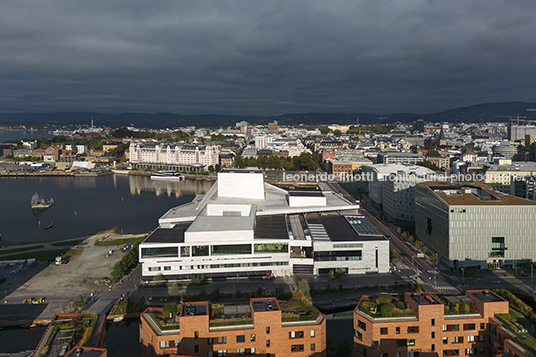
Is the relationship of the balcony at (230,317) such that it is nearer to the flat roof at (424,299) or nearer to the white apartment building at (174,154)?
the flat roof at (424,299)

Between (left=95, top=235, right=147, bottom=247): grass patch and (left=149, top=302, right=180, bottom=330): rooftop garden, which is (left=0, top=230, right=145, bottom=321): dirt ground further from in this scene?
(left=149, top=302, right=180, bottom=330): rooftop garden

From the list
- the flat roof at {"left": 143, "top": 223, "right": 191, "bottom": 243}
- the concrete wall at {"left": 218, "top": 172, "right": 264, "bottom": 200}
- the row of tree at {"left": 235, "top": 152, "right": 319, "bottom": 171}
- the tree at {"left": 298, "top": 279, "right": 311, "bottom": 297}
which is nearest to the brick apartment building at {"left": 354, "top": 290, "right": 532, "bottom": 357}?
the tree at {"left": 298, "top": 279, "right": 311, "bottom": 297}

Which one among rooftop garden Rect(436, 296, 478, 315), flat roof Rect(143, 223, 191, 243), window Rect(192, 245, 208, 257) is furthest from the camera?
flat roof Rect(143, 223, 191, 243)

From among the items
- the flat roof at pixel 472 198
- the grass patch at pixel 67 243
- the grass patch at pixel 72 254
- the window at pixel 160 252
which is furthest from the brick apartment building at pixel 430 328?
the grass patch at pixel 67 243

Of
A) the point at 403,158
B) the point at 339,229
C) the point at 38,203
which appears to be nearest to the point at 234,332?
the point at 339,229

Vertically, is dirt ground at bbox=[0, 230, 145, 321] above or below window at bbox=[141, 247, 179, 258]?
below
